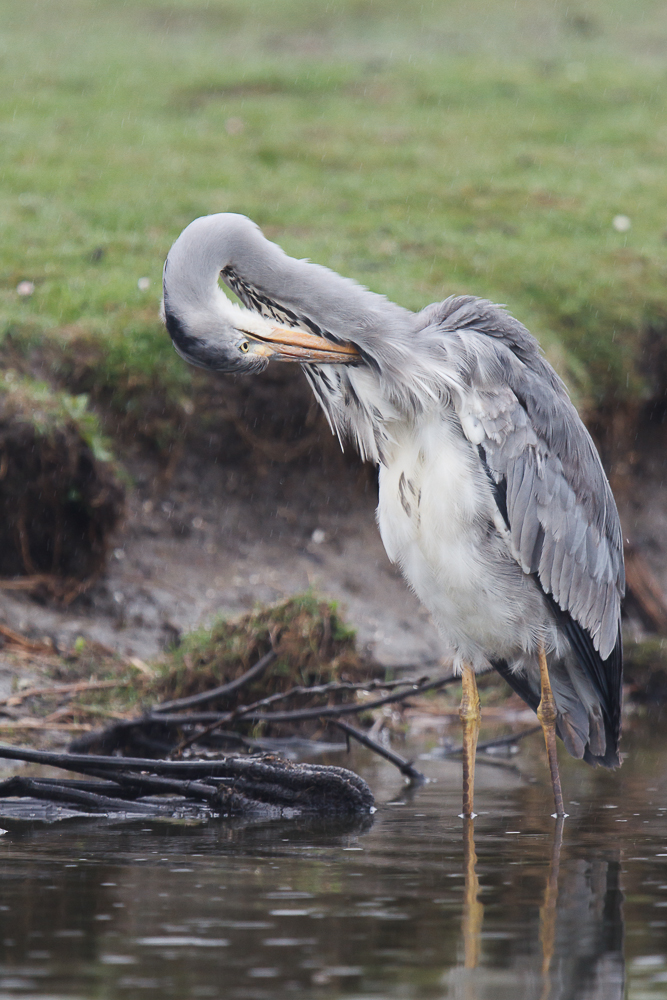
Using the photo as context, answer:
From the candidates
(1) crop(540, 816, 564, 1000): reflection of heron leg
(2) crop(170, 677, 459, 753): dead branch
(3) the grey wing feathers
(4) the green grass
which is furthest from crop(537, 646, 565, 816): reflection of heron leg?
(4) the green grass

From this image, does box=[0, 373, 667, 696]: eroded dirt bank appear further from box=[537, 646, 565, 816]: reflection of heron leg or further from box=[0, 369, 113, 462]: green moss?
box=[537, 646, 565, 816]: reflection of heron leg

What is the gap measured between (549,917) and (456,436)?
2.21 m

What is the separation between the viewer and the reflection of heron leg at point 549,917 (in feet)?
9.60

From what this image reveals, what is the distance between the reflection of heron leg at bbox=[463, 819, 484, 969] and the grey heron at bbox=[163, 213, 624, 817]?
0.80 metres

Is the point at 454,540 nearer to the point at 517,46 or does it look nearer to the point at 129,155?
the point at 129,155

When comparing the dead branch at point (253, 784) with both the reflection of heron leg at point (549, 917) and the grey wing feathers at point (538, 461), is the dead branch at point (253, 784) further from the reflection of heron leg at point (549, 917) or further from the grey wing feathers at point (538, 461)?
the grey wing feathers at point (538, 461)

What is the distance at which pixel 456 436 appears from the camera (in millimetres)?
5141

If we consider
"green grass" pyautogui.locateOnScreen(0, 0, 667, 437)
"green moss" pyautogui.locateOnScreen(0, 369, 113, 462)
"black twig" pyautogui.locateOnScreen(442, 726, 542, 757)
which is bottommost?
"black twig" pyautogui.locateOnScreen(442, 726, 542, 757)

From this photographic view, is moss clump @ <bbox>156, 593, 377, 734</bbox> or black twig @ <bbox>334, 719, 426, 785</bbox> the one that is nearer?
black twig @ <bbox>334, 719, 426, 785</bbox>

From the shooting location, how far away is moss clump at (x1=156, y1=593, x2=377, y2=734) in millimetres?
6617

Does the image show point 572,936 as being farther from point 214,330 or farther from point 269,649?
point 269,649

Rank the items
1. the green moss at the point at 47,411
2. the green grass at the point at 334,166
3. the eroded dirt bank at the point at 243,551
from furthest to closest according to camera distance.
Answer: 1. the green grass at the point at 334,166
2. the eroded dirt bank at the point at 243,551
3. the green moss at the point at 47,411

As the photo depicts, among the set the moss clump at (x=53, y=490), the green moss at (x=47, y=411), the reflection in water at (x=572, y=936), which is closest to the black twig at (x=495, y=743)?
the reflection in water at (x=572, y=936)

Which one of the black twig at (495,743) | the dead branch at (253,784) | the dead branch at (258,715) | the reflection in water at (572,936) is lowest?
the reflection in water at (572,936)
